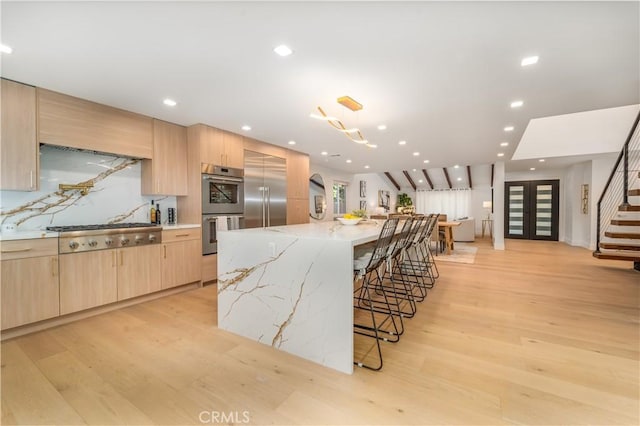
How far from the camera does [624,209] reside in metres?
4.32

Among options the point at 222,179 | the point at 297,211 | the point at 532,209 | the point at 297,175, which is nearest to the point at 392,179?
the point at 532,209

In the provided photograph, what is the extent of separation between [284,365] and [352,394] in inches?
21.9

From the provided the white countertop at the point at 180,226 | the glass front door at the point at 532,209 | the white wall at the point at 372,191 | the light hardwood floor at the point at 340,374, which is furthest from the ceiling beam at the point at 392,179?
the white countertop at the point at 180,226

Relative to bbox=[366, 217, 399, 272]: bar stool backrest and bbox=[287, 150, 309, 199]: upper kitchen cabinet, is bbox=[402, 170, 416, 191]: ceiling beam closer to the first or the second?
bbox=[287, 150, 309, 199]: upper kitchen cabinet

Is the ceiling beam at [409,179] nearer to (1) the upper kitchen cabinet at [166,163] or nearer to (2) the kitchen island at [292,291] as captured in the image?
(1) the upper kitchen cabinet at [166,163]

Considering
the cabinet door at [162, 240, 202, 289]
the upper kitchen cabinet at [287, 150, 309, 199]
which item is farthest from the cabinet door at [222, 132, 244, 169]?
the cabinet door at [162, 240, 202, 289]

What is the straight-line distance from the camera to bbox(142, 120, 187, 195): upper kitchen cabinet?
A: 12.0 feet

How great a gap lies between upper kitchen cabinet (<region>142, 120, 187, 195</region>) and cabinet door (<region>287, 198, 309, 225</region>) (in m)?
2.05

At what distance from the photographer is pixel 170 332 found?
2.51 meters

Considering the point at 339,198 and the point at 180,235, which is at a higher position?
the point at 339,198

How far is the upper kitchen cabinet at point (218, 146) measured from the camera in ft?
13.0

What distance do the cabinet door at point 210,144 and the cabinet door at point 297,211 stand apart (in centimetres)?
171

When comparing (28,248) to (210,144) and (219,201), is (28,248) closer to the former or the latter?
(219,201)

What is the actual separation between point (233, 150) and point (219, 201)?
0.86m
